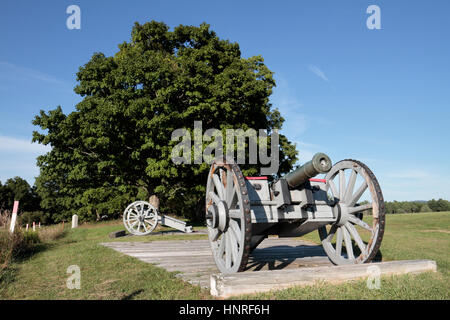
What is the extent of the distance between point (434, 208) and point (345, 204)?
129 ft

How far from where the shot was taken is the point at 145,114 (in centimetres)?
1562

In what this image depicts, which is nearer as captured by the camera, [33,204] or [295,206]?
[295,206]

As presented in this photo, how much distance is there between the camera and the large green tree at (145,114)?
1570 cm

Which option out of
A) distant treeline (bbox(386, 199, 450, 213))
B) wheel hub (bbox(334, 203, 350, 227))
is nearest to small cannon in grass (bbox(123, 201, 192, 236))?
wheel hub (bbox(334, 203, 350, 227))

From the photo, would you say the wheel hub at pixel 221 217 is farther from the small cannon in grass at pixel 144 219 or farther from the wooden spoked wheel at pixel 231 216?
the small cannon in grass at pixel 144 219

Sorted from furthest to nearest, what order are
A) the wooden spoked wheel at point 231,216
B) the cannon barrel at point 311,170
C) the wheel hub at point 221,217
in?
the wheel hub at point 221,217, the cannon barrel at point 311,170, the wooden spoked wheel at point 231,216

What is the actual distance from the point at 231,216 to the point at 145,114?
11777 mm

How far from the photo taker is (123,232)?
14336 mm

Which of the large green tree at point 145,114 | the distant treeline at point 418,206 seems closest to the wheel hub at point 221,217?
the large green tree at point 145,114

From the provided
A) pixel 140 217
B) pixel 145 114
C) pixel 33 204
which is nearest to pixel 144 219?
pixel 140 217

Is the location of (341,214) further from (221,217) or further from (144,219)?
(144,219)

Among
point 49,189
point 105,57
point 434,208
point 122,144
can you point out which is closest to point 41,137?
point 122,144

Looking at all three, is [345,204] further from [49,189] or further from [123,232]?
[49,189]

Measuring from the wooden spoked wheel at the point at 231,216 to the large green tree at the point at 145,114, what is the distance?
9933mm
